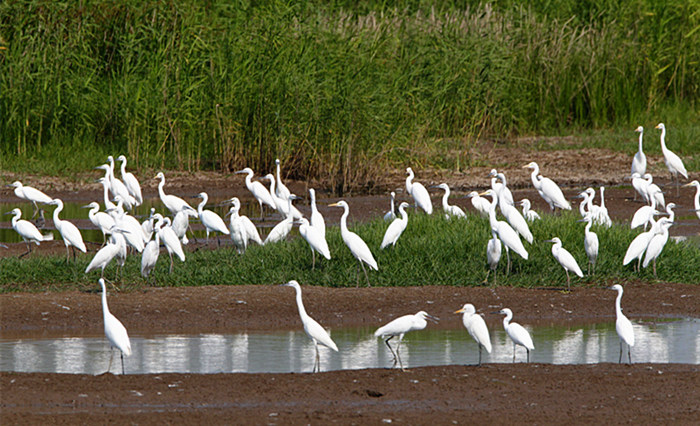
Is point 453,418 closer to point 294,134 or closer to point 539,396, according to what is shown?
point 539,396

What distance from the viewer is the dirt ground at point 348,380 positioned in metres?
6.26

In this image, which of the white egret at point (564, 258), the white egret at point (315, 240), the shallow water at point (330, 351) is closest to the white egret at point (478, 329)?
the shallow water at point (330, 351)

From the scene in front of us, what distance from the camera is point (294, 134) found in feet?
60.2

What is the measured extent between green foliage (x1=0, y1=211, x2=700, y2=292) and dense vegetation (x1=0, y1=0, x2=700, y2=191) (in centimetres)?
639

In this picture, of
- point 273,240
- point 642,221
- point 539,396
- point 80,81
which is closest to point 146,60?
point 80,81

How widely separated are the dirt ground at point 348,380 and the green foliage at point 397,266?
31 centimetres

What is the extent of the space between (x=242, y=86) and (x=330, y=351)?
33.9 feet

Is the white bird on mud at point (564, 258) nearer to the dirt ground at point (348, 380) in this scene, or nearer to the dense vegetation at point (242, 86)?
the dirt ground at point (348, 380)

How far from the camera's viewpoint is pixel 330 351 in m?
8.79

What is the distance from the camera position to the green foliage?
1080 cm

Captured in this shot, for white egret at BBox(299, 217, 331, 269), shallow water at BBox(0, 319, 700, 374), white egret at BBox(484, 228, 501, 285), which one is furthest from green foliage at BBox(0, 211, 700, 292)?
shallow water at BBox(0, 319, 700, 374)

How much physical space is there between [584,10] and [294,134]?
9913 millimetres

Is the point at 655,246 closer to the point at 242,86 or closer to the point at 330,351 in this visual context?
the point at 330,351

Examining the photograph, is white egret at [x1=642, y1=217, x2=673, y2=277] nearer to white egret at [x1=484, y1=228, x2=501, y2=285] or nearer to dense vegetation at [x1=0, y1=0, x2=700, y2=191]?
white egret at [x1=484, y1=228, x2=501, y2=285]
